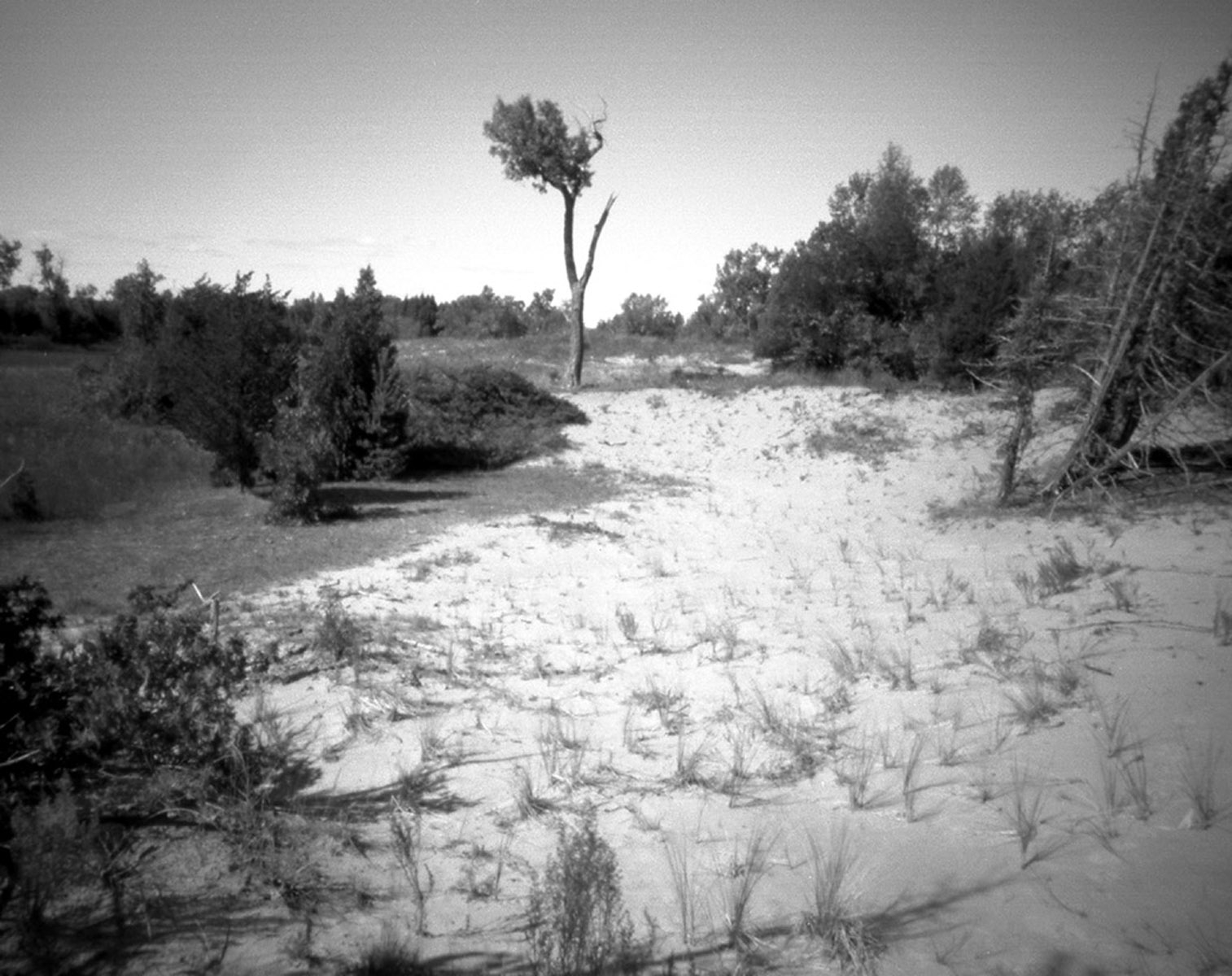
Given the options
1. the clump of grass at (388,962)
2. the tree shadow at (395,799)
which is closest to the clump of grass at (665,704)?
the tree shadow at (395,799)

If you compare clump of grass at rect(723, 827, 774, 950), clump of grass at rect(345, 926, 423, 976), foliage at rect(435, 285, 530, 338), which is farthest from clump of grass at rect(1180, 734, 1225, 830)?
foliage at rect(435, 285, 530, 338)

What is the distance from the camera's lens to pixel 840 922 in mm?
3334

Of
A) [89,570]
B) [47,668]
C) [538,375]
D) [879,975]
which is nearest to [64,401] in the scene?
[89,570]

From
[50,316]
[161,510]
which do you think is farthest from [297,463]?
[50,316]

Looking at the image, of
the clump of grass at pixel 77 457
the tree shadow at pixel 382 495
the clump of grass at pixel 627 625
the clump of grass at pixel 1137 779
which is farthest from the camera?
the tree shadow at pixel 382 495

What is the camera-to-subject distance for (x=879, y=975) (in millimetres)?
3107

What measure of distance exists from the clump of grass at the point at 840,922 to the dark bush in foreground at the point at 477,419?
1489 centimetres

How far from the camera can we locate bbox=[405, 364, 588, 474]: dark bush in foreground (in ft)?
61.2

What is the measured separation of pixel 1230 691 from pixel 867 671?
2363 millimetres

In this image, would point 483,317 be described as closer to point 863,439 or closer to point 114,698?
point 863,439

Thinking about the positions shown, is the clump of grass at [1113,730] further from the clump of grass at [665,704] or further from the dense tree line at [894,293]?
the dense tree line at [894,293]

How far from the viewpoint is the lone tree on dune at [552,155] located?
2616 cm

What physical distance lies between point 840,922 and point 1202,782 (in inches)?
92.9

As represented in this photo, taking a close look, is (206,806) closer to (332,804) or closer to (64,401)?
(332,804)
